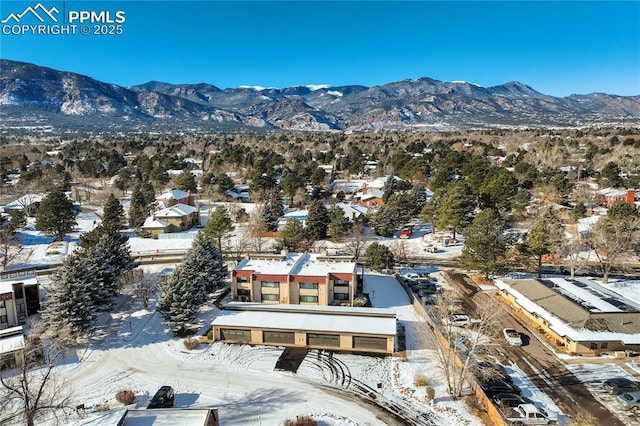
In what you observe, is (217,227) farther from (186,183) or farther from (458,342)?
(186,183)

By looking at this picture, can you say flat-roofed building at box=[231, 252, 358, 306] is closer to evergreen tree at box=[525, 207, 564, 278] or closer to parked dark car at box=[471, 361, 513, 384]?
parked dark car at box=[471, 361, 513, 384]

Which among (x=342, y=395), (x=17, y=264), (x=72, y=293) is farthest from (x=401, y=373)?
(x=17, y=264)

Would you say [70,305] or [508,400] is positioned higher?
[70,305]

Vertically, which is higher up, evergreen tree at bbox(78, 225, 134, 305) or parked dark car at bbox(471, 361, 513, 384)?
evergreen tree at bbox(78, 225, 134, 305)

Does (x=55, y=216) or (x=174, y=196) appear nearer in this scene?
(x=55, y=216)

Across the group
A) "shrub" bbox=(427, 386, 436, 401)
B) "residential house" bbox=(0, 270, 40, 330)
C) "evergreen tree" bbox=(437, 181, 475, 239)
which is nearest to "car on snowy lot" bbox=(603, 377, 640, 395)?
"shrub" bbox=(427, 386, 436, 401)

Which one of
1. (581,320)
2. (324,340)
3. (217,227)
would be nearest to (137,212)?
(217,227)

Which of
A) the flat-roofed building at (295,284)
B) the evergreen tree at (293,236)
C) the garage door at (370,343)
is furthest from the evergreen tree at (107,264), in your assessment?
the garage door at (370,343)
